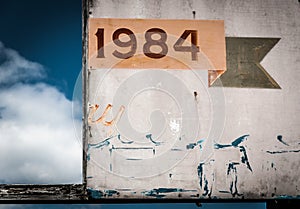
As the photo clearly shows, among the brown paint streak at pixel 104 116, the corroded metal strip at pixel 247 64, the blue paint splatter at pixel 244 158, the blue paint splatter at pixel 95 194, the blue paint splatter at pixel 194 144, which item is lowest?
the blue paint splatter at pixel 95 194

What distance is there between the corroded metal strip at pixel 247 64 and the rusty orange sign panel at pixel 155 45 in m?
0.05

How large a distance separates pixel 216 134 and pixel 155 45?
0.79 m

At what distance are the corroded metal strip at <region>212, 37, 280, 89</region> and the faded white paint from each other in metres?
0.04

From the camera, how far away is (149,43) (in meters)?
3.72

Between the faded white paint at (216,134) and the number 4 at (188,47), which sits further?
the number 4 at (188,47)

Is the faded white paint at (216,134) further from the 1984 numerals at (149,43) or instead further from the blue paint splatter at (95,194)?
the 1984 numerals at (149,43)

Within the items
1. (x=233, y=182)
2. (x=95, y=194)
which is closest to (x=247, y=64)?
(x=233, y=182)

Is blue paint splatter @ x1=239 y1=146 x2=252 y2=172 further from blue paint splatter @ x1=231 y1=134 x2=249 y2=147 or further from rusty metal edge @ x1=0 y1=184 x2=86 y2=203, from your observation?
rusty metal edge @ x1=0 y1=184 x2=86 y2=203

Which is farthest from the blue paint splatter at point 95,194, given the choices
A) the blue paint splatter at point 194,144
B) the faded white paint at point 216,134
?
the blue paint splatter at point 194,144

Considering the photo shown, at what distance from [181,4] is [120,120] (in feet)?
3.29

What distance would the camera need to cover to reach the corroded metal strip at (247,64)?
3.72 meters

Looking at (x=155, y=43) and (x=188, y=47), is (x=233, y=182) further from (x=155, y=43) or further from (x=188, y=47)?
(x=155, y=43)

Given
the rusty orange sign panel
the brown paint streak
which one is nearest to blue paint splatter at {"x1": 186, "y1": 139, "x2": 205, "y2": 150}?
the rusty orange sign panel

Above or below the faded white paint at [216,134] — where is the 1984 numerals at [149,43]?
above
